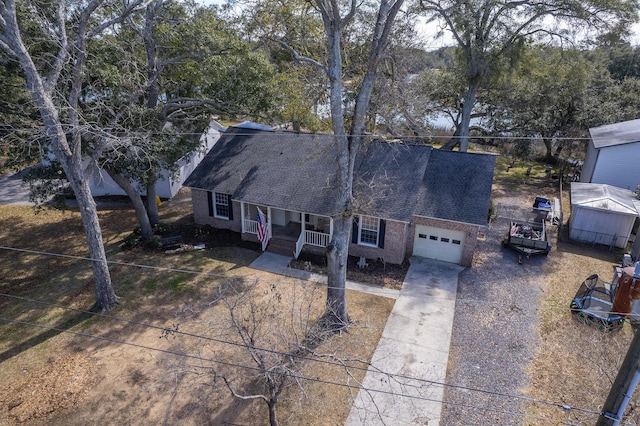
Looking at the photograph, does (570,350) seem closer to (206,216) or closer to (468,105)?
(206,216)

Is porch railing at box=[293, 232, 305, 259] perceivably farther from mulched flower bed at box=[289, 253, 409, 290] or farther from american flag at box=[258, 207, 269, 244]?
american flag at box=[258, 207, 269, 244]

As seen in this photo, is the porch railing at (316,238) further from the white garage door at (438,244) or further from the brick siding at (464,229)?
the white garage door at (438,244)

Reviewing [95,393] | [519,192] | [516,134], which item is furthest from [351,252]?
[516,134]

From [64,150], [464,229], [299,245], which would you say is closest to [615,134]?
[464,229]

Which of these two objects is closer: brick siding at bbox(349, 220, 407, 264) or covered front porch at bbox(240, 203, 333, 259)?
brick siding at bbox(349, 220, 407, 264)

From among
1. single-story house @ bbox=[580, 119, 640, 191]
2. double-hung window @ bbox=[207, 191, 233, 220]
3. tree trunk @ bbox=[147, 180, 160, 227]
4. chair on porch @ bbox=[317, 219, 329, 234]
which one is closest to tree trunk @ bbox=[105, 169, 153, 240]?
tree trunk @ bbox=[147, 180, 160, 227]

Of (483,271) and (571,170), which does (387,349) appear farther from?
(571,170)
